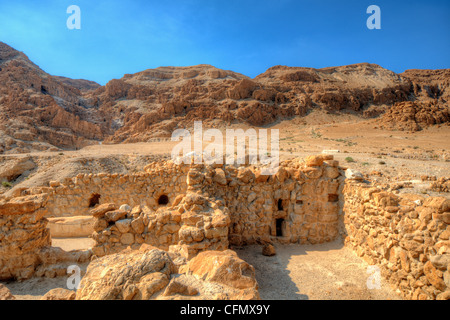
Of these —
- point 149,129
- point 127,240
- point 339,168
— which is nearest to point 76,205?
point 127,240

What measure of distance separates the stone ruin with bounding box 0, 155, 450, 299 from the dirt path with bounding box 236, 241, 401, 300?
30 cm

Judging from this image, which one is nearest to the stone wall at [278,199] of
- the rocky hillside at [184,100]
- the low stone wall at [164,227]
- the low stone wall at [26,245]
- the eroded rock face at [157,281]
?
the low stone wall at [164,227]

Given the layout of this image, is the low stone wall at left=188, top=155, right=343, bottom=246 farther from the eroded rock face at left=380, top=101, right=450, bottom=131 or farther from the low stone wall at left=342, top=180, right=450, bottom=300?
the eroded rock face at left=380, top=101, right=450, bottom=131

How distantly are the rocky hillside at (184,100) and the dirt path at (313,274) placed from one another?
29807 mm

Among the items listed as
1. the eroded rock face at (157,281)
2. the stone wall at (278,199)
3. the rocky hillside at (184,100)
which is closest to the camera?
the eroded rock face at (157,281)

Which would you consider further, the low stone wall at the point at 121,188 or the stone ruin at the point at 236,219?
the low stone wall at the point at 121,188

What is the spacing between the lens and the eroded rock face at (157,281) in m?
2.54

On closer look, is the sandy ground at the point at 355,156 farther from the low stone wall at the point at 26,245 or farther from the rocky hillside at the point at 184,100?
the low stone wall at the point at 26,245

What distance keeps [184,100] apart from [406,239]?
4599cm

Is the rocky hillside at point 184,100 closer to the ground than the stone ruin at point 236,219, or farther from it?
farther from it

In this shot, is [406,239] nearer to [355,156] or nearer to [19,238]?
[19,238]

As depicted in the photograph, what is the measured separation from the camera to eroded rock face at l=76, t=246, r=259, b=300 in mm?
2539

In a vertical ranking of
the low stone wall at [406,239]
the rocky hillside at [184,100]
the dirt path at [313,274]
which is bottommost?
the dirt path at [313,274]

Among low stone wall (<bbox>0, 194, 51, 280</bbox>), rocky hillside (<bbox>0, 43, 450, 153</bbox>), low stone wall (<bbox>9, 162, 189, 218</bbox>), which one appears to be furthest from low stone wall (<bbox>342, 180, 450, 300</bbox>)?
rocky hillside (<bbox>0, 43, 450, 153</bbox>)
